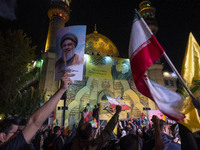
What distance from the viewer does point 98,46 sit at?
2877 cm

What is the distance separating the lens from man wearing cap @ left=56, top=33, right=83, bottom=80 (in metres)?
3.63

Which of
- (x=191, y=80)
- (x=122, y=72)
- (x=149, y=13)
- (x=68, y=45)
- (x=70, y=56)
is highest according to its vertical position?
(x=149, y=13)

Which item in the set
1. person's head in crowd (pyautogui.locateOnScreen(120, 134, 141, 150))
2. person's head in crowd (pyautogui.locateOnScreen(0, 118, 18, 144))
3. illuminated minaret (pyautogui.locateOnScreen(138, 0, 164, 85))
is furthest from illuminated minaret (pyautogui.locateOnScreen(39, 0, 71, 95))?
person's head in crowd (pyautogui.locateOnScreen(120, 134, 141, 150))

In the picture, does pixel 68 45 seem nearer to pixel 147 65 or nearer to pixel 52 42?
pixel 147 65

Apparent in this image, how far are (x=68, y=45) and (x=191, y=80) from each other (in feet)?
9.28

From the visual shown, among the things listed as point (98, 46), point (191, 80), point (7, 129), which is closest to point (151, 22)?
point (98, 46)

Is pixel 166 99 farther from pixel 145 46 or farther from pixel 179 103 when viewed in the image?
pixel 145 46

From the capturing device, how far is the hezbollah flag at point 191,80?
2.08m

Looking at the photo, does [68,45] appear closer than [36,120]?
No

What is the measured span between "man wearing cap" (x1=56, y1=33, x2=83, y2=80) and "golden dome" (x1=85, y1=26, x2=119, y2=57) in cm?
2375

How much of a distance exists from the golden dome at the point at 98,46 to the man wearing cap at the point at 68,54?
23.7m

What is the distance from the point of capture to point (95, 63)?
22.5m

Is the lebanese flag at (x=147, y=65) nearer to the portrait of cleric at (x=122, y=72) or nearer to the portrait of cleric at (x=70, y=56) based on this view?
the portrait of cleric at (x=70, y=56)

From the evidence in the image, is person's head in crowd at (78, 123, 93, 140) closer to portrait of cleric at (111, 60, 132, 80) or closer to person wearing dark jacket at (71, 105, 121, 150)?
person wearing dark jacket at (71, 105, 121, 150)
